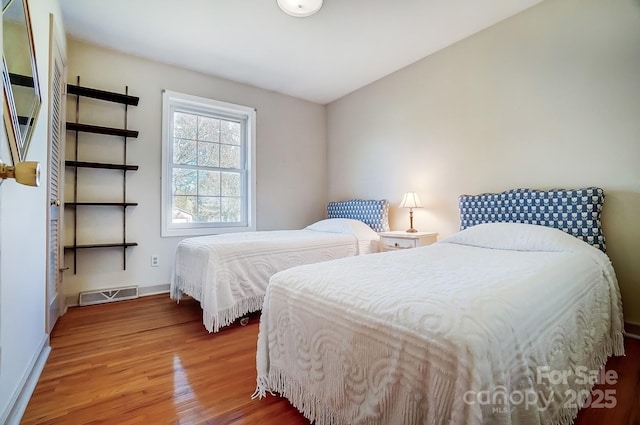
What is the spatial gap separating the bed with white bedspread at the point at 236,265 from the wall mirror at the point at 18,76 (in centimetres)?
130

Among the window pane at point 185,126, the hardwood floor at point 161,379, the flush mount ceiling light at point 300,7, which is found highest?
the flush mount ceiling light at point 300,7

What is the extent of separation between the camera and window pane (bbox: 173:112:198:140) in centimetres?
344

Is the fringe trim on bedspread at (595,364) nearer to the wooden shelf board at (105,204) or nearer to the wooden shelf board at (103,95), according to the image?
the wooden shelf board at (105,204)

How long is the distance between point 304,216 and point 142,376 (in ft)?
9.91

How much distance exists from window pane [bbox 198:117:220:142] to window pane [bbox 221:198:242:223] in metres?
0.80

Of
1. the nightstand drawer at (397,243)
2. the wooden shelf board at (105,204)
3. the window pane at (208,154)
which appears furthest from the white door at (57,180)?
the nightstand drawer at (397,243)

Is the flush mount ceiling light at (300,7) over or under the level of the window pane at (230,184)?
over

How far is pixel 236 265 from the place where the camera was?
2.39m

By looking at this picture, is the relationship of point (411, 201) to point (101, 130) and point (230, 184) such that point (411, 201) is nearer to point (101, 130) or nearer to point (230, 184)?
point (230, 184)

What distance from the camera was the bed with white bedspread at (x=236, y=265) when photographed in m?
2.25

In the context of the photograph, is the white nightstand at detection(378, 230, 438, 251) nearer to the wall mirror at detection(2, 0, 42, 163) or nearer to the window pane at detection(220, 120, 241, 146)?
the window pane at detection(220, 120, 241, 146)

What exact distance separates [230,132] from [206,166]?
0.58 metres

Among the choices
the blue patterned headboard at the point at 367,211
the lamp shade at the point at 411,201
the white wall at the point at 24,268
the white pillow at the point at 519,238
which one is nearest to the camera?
the white wall at the point at 24,268

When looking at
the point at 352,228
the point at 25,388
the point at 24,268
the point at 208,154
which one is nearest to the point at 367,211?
the point at 352,228
